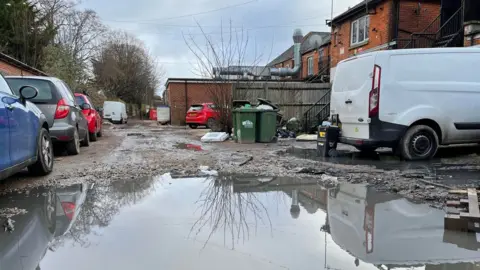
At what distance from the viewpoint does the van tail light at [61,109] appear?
718 centimetres

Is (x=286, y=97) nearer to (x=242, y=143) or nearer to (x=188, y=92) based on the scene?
(x=242, y=143)

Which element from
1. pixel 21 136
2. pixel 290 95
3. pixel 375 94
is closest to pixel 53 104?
pixel 21 136

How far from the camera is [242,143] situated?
422 inches

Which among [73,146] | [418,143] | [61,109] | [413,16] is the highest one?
[413,16]

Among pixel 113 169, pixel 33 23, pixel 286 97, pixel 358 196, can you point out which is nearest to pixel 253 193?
pixel 358 196

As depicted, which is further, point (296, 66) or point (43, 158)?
point (296, 66)

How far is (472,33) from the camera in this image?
11.1 m

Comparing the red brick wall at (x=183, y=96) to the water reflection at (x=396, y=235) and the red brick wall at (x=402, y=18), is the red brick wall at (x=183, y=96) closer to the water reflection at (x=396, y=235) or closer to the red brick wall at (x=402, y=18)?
the red brick wall at (x=402, y=18)

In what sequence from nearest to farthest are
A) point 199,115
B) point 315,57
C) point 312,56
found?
point 199,115 → point 315,57 → point 312,56

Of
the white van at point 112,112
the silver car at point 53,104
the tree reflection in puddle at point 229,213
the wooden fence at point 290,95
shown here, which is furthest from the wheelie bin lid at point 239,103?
the white van at point 112,112

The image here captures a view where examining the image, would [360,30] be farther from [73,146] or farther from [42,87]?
[42,87]

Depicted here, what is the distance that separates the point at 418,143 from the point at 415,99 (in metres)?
0.89

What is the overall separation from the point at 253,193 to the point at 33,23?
25.9 m

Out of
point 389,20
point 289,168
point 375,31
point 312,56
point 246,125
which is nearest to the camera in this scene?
point 289,168
